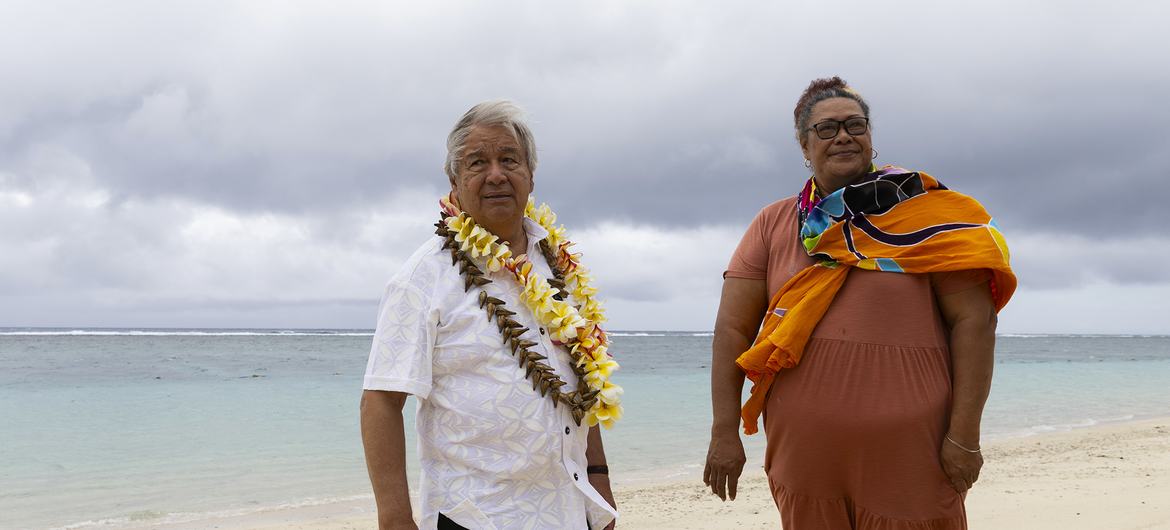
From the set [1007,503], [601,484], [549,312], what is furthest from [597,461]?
[1007,503]

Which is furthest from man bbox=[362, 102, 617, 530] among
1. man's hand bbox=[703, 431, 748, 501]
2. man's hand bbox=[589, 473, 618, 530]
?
man's hand bbox=[703, 431, 748, 501]

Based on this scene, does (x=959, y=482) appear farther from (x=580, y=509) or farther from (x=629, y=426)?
(x=629, y=426)

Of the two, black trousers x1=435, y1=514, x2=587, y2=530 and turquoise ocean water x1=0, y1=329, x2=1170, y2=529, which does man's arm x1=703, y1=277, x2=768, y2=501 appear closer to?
black trousers x1=435, y1=514, x2=587, y2=530

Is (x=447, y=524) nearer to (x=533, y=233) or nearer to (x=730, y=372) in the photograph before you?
(x=533, y=233)

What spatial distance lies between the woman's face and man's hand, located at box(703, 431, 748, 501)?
86cm

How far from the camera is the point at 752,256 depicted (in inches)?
108

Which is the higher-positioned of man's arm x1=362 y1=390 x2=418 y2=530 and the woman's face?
the woman's face

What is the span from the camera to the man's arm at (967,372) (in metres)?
2.39

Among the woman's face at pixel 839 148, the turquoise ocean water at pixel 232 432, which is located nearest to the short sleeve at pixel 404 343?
the woman's face at pixel 839 148

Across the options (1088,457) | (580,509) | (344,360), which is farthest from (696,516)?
(344,360)

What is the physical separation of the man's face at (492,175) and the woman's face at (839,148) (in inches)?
40.3

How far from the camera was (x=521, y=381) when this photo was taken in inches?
78.6

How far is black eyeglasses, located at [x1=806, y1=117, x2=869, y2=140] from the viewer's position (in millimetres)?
2600

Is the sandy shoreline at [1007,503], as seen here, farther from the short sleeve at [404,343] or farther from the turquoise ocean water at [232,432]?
the short sleeve at [404,343]
